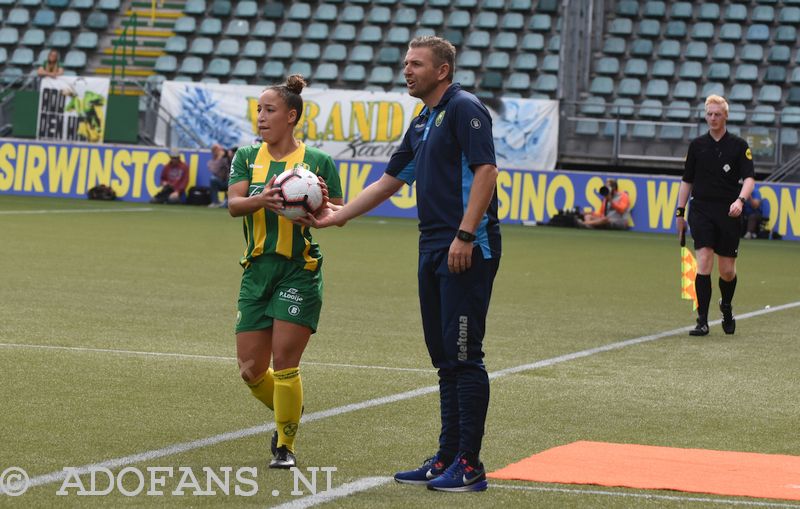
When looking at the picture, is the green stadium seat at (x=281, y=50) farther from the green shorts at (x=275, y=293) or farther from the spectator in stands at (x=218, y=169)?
the green shorts at (x=275, y=293)

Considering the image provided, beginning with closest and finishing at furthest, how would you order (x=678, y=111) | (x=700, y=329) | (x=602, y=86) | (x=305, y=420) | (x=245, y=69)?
1. (x=305, y=420)
2. (x=700, y=329)
3. (x=678, y=111)
4. (x=602, y=86)
5. (x=245, y=69)

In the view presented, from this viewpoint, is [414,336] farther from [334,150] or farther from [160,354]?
[334,150]

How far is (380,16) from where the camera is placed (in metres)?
35.3

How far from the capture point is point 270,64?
3462cm

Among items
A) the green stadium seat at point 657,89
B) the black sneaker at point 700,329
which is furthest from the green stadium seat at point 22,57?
the black sneaker at point 700,329

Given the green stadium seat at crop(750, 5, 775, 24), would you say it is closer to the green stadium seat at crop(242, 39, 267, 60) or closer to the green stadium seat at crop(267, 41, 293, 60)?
the green stadium seat at crop(267, 41, 293, 60)

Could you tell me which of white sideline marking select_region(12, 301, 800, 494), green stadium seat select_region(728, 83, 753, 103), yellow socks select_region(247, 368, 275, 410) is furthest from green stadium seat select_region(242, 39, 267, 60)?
yellow socks select_region(247, 368, 275, 410)

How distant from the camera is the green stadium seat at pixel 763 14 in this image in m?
33.3

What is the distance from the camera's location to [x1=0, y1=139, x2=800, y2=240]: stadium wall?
92.1ft

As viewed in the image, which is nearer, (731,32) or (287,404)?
(287,404)

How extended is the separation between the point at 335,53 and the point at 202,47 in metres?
3.45

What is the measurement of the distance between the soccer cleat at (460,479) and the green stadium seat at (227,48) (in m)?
30.0

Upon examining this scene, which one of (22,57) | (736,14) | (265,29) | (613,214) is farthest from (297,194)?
(22,57)

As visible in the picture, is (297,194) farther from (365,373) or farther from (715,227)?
(715,227)
